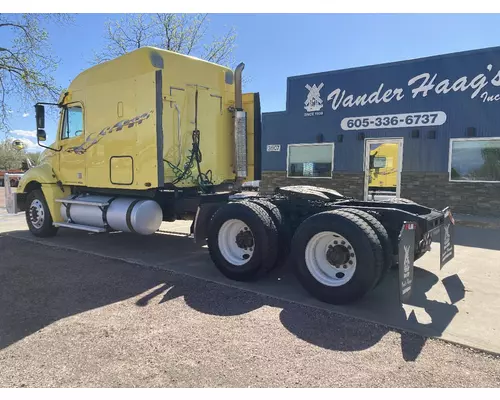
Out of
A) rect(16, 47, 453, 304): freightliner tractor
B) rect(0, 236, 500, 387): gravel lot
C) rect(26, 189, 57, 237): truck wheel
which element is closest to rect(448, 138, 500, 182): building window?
rect(16, 47, 453, 304): freightliner tractor

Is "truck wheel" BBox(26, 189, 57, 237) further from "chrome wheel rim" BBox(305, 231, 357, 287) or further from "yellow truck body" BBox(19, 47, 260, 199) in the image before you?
"chrome wheel rim" BBox(305, 231, 357, 287)

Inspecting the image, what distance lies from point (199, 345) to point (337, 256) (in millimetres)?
1844

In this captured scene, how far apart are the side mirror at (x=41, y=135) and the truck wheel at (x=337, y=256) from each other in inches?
235

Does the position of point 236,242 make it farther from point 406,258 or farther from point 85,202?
point 85,202

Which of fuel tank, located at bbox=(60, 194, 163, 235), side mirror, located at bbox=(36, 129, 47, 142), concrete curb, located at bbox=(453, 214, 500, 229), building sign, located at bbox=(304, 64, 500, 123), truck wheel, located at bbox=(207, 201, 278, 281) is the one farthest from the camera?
building sign, located at bbox=(304, 64, 500, 123)

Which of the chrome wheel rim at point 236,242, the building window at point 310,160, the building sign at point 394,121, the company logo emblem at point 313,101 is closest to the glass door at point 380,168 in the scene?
the building sign at point 394,121

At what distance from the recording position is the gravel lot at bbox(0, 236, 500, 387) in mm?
2818

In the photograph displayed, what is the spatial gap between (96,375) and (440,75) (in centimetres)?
1190

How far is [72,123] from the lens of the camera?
7809 mm

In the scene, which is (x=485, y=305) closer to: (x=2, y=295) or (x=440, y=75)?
(x=2, y=295)

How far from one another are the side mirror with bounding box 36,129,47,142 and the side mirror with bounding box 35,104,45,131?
0.08m

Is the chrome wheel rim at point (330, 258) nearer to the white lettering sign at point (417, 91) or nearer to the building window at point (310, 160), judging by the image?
the white lettering sign at point (417, 91)

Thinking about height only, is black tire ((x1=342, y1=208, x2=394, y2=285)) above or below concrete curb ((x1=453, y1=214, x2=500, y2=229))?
above

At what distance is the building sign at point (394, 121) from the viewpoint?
11.6 meters
